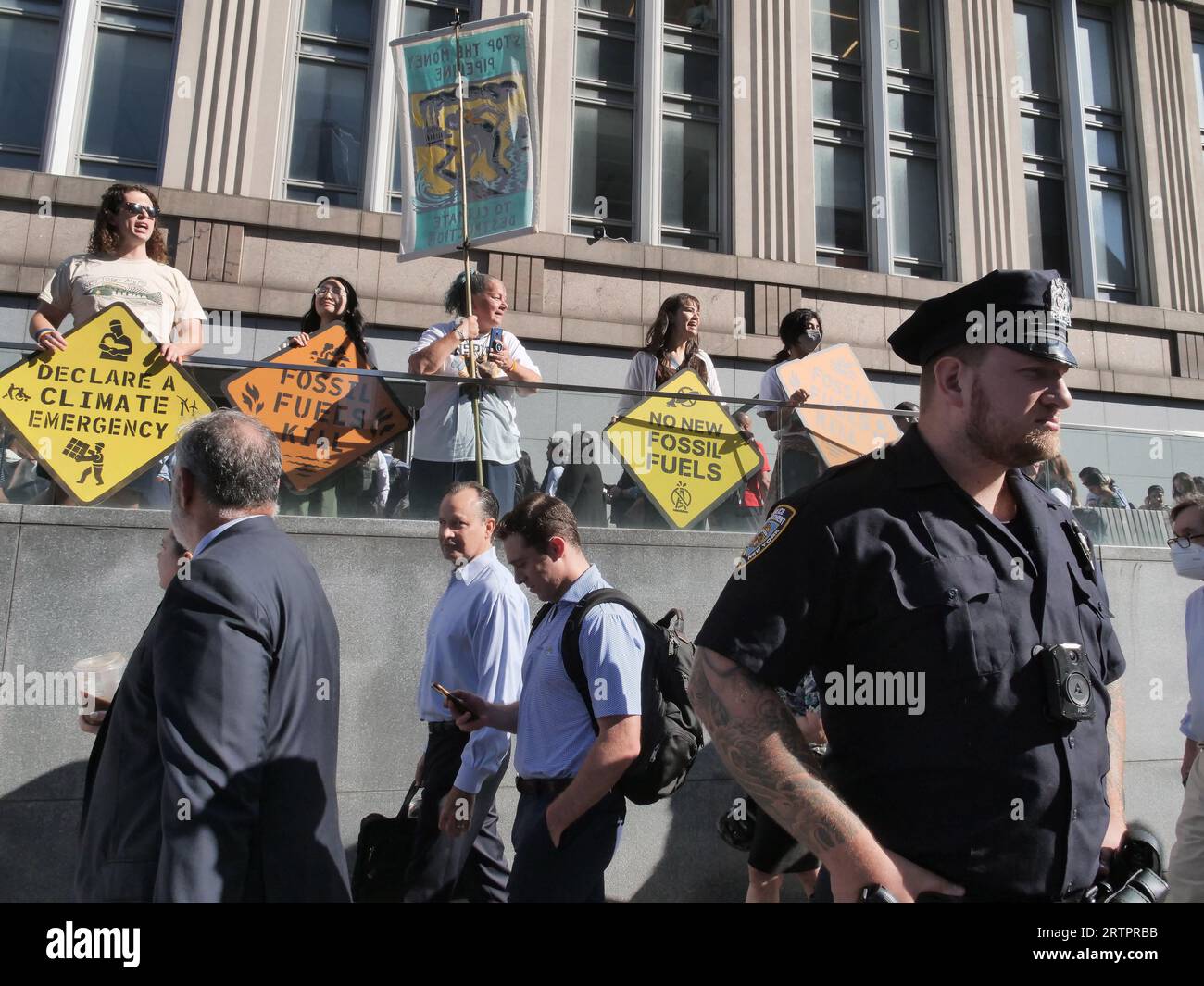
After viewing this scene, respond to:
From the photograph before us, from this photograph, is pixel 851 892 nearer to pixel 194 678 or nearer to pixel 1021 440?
pixel 1021 440

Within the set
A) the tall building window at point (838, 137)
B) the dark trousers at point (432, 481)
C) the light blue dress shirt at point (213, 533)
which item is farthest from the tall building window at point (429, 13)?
the light blue dress shirt at point (213, 533)

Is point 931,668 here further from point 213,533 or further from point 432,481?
point 432,481

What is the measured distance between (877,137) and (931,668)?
1605cm

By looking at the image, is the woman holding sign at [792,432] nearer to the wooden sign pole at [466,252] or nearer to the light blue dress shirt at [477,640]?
the wooden sign pole at [466,252]

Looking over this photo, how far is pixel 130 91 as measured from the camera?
13.5 meters

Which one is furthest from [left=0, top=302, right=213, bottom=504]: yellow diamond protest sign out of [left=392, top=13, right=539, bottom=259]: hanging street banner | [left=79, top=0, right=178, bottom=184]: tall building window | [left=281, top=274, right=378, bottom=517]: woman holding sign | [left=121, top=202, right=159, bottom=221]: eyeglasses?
[left=79, top=0, right=178, bottom=184]: tall building window

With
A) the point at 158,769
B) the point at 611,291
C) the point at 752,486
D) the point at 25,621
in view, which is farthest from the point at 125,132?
the point at 158,769

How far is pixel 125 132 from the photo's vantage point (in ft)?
43.9

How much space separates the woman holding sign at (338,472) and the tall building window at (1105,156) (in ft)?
48.2

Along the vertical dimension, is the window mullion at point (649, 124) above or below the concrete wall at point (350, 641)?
above

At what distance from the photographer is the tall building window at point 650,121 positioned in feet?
49.3

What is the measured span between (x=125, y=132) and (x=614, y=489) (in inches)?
411

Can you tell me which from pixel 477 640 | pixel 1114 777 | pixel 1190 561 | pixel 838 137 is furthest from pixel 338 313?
pixel 838 137

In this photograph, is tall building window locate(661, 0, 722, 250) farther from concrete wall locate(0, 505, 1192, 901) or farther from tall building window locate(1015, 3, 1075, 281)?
concrete wall locate(0, 505, 1192, 901)
